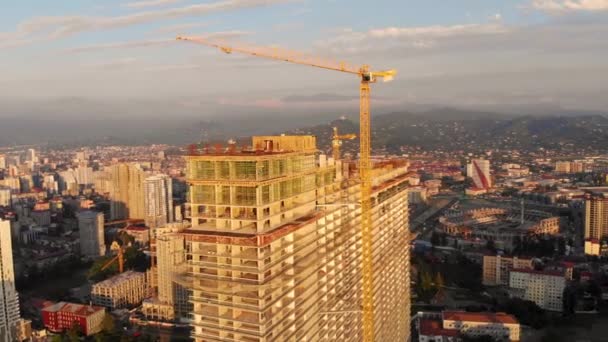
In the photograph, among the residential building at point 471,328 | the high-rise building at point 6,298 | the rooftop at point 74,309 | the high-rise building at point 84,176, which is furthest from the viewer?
the high-rise building at point 84,176

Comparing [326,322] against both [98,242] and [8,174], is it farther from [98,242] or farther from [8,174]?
[8,174]

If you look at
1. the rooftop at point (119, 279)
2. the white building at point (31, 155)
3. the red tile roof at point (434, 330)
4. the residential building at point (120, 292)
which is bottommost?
the residential building at point (120, 292)

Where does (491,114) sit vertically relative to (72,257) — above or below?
above

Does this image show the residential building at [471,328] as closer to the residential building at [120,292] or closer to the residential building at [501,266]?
the residential building at [501,266]

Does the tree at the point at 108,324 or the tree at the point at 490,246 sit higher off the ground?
the tree at the point at 490,246

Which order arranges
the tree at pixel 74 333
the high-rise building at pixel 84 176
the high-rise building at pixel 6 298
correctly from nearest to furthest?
the tree at pixel 74 333 → the high-rise building at pixel 6 298 → the high-rise building at pixel 84 176

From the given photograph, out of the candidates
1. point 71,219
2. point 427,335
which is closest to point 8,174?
point 71,219

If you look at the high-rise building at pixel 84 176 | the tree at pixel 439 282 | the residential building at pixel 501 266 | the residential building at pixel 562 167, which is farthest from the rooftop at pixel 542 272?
the high-rise building at pixel 84 176
